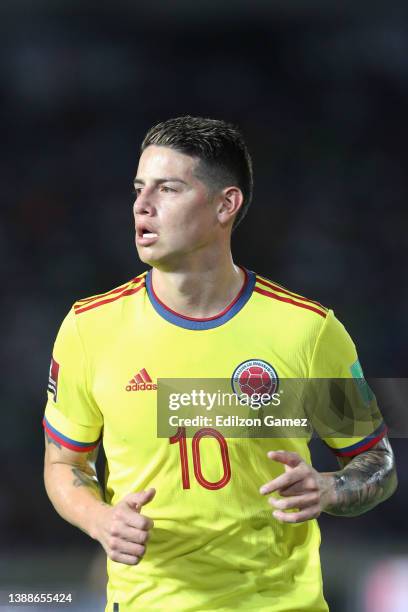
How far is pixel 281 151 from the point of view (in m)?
4.92

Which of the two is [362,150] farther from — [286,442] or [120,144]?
[286,442]

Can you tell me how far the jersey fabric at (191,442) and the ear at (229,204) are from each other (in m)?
0.18

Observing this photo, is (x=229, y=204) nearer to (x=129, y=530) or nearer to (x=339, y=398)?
(x=339, y=398)

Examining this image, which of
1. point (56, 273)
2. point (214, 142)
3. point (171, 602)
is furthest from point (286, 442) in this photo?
point (56, 273)

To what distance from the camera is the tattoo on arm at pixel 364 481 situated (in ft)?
7.43

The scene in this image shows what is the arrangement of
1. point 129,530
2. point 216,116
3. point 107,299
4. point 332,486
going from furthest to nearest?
point 216,116, point 107,299, point 332,486, point 129,530

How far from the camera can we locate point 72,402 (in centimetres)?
246

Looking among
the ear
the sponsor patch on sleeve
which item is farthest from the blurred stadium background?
the ear

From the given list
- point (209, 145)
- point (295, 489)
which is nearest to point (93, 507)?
point (295, 489)

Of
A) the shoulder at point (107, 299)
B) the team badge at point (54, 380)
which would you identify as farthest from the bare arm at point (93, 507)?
the shoulder at point (107, 299)

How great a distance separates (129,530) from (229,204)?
0.94 metres

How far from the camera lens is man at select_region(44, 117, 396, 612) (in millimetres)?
2285

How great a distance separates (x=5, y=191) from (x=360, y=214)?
1.89 m

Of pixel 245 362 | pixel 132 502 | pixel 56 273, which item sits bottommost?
pixel 132 502
